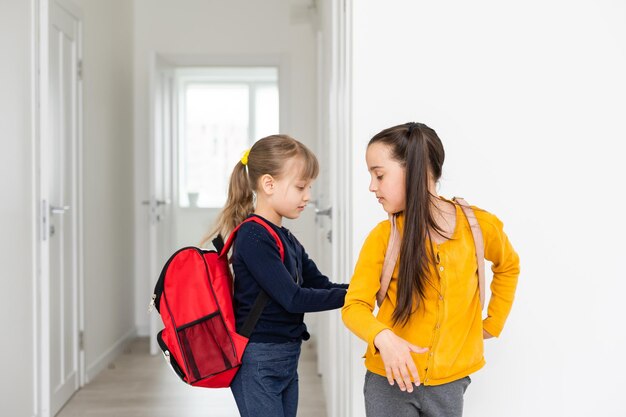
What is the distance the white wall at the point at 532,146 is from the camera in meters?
2.08

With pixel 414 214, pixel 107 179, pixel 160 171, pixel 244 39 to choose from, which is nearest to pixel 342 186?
pixel 414 214

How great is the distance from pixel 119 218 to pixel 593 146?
367cm

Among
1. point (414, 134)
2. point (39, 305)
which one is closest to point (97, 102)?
point (39, 305)

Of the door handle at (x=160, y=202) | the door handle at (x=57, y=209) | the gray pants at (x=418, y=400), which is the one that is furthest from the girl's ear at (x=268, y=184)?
the door handle at (x=160, y=202)

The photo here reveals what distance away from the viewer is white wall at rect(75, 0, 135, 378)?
14.1 feet

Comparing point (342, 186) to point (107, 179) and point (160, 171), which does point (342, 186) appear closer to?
point (107, 179)

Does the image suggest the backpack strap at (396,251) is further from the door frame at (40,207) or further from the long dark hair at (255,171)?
the door frame at (40,207)

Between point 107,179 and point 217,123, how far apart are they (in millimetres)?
3566

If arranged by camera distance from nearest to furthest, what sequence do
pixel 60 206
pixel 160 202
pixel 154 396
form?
pixel 60 206 → pixel 154 396 → pixel 160 202

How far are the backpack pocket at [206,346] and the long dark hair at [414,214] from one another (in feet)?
1.52

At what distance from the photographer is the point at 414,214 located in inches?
56.9

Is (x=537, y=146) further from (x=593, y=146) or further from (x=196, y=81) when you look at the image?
(x=196, y=81)

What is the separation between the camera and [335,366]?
301cm

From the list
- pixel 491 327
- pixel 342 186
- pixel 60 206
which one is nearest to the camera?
pixel 491 327
